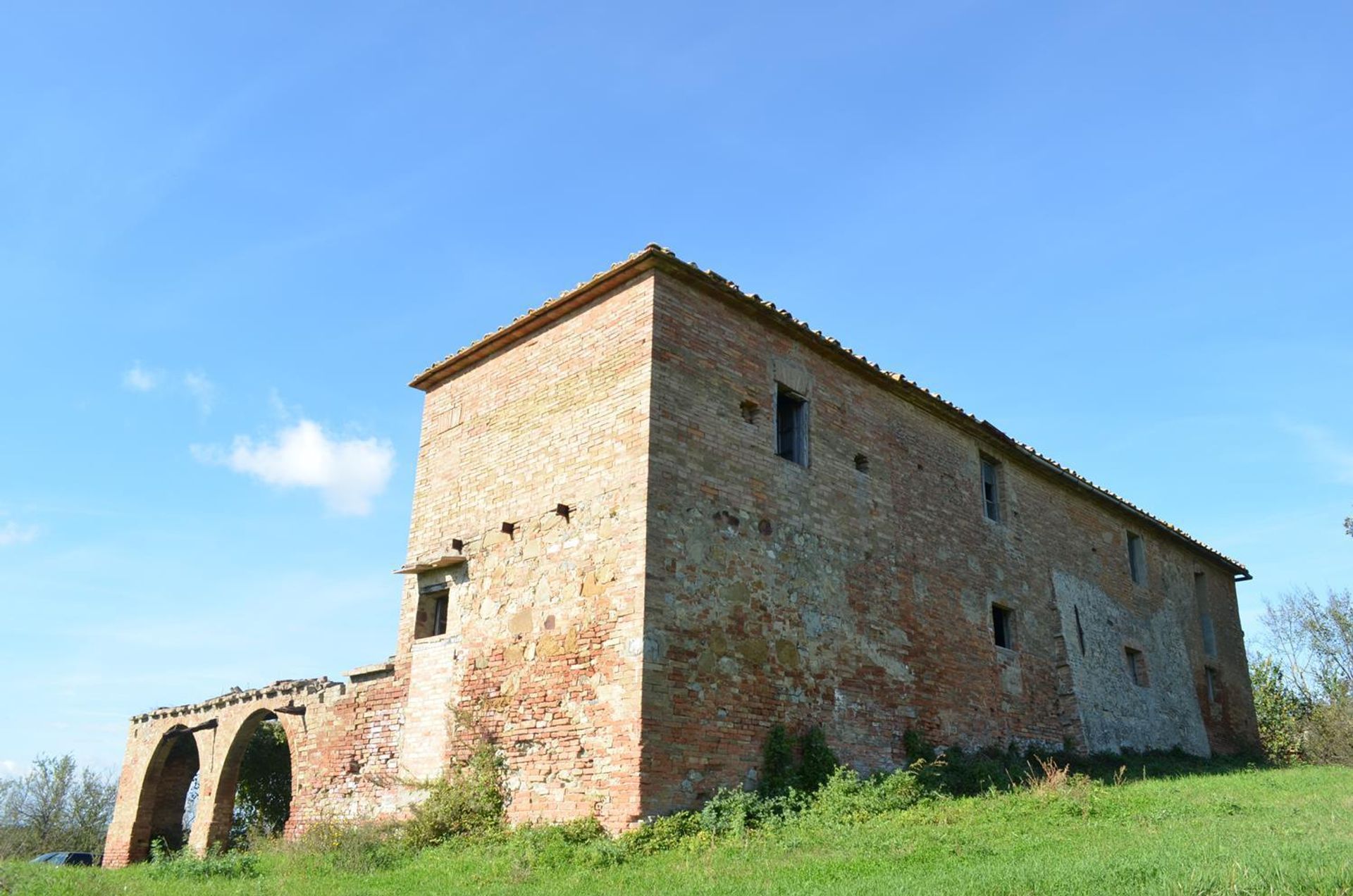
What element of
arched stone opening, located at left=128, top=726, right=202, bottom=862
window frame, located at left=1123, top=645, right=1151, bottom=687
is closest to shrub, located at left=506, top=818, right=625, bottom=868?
arched stone opening, located at left=128, top=726, right=202, bottom=862

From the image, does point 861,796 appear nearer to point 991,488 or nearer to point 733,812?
point 733,812

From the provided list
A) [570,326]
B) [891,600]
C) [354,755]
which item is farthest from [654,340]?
[354,755]

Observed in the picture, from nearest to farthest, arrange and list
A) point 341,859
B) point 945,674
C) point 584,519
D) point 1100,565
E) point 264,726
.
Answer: point 341,859 < point 584,519 < point 945,674 < point 1100,565 < point 264,726

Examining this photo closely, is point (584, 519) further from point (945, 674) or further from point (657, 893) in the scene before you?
point (945, 674)

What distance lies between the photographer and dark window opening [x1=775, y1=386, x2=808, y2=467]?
43.9 ft

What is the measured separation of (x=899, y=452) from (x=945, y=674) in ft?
11.1

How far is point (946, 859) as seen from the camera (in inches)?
336

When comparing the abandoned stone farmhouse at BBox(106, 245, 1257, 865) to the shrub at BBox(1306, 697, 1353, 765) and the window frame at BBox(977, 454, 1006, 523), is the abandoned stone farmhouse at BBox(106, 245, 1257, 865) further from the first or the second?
the shrub at BBox(1306, 697, 1353, 765)

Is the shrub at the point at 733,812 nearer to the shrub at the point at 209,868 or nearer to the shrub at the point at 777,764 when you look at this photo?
the shrub at the point at 777,764

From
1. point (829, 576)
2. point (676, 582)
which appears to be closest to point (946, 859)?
point (676, 582)

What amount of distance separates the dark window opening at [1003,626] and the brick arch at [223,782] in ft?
39.7

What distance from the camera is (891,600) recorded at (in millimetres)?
13859

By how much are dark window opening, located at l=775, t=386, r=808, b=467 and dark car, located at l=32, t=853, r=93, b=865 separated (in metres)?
19.8

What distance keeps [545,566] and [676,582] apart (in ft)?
6.17
